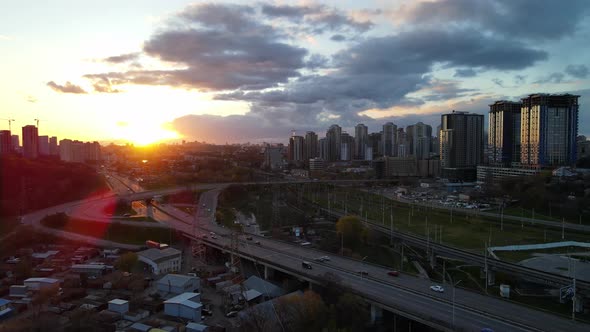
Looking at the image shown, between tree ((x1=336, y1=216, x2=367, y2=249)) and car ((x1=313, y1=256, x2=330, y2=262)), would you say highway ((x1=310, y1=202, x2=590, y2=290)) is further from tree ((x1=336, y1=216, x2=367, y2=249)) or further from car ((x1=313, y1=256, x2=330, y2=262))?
car ((x1=313, y1=256, x2=330, y2=262))

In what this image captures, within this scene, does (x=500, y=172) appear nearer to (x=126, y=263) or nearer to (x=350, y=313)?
(x=350, y=313)

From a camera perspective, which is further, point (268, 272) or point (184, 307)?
point (268, 272)

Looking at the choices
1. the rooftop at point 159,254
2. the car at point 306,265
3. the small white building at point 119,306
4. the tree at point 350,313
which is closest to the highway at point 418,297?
the car at point 306,265

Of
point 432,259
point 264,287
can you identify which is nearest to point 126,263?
point 264,287

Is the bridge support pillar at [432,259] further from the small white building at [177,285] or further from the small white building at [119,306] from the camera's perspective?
the small white building at [119,306]

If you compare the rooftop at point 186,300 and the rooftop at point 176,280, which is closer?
the rooftop at point 186,300

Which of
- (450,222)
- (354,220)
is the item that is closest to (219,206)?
(354,220)
